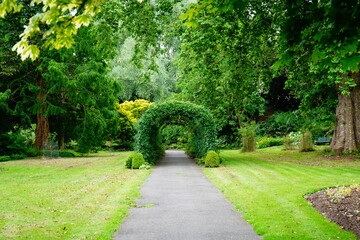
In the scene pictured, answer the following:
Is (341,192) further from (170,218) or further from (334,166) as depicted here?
(334,166)

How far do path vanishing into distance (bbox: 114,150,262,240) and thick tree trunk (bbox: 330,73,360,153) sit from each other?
11563 millimetres

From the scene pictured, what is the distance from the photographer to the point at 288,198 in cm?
793

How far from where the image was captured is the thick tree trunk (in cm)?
1773

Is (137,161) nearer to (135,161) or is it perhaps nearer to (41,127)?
(135,161)

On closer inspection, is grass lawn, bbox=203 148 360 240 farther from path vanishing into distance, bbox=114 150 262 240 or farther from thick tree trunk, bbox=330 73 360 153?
thick tree trunk, bbox=330 73 360 153

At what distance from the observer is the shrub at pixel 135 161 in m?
16.2

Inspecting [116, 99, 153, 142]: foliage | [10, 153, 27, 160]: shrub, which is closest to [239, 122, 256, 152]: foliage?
[116, 99, 153, 142]: foliage

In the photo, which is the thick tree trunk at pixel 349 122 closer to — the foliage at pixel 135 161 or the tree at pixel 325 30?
the foliage at pixel 135 161

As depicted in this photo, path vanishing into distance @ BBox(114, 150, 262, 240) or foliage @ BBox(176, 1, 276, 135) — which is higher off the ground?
foliage @ BBox(176, 1, 276, 135)

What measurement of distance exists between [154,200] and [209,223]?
8.04ft

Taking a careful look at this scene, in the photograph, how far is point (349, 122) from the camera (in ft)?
58.4

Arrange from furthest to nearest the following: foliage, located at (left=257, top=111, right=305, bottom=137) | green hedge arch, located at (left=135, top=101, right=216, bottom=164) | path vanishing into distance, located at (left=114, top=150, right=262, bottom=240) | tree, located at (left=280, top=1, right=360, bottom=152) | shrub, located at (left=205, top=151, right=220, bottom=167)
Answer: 1. foliage, located at (left=257, top=111, right=305, bottom=137)
2. green hedge arch, located at (left=135, top=101, right=216, bottom=164)
3. shrub, located at (left=205, top=151, right=220, bottom=167)
4. path vanishing into distance, located at (left=114, top=150, right=262, bottom=240)
5. tree, located at (left=280, top=1, right=360, bottom=152)

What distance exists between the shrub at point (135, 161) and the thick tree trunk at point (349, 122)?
10263 millimetres

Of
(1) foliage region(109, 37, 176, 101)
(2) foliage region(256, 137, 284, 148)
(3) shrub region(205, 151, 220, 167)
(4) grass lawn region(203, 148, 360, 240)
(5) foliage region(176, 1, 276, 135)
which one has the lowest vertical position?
(4) grass lawn region(203, 148, 360, 240)
